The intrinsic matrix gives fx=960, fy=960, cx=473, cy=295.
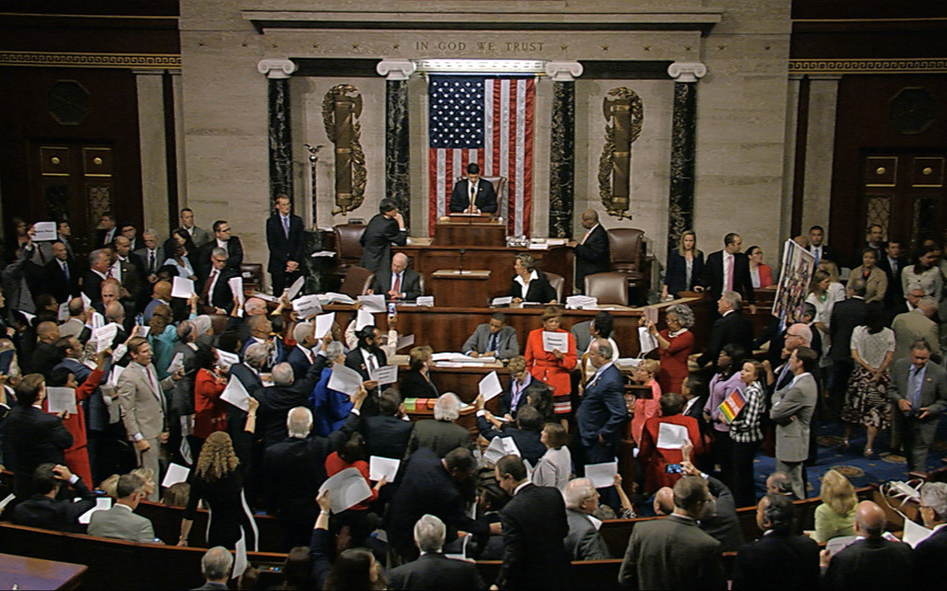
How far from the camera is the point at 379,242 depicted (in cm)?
1209

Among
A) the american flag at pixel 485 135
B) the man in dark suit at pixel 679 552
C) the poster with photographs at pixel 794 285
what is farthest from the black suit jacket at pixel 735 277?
the man in dark suit at pixel 679 552

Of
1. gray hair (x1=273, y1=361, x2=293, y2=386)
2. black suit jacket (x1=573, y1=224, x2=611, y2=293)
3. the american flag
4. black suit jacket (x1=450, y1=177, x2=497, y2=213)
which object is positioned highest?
the american flag

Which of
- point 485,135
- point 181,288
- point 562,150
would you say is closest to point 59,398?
point 181,288

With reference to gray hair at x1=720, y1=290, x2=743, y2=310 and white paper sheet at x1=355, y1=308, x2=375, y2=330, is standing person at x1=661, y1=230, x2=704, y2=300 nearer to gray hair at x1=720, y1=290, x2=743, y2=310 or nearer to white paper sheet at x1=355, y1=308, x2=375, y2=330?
gray hair at x1=720, y1=290, x2=743, y2=310

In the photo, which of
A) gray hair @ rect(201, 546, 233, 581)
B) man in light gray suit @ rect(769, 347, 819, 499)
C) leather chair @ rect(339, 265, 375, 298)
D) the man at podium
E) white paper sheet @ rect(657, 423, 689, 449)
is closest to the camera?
gray hair @ rect(201, 546, 233, 581)

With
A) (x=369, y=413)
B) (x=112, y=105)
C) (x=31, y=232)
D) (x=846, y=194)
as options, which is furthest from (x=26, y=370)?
(x=846, y=194)

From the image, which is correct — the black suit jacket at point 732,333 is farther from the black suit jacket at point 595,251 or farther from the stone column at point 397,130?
the stone column at point 397,130

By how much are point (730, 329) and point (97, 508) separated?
5.98 metres

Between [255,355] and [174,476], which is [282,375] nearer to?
[255,355]

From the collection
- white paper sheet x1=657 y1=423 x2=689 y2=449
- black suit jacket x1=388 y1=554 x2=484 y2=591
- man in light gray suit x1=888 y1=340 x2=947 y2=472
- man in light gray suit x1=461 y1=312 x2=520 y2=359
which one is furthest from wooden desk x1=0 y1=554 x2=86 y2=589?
man in light gray suit x1=888 y1=340 x2=947 y2=472

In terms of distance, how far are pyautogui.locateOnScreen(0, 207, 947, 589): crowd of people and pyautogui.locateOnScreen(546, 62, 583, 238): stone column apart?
3.12 meters

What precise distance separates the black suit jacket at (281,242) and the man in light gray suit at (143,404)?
5322 mm

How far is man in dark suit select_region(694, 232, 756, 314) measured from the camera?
12.3m

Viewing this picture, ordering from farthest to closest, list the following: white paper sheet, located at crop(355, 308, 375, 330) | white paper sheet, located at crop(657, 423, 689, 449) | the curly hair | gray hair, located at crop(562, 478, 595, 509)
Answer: white paper sheet, located at crop(355, 308, 375, 330) < white paper sheet, located at crop(657, 423, 689, 449) < the curly hair < gray hair, located at crop(562, 478, 595, 509)
